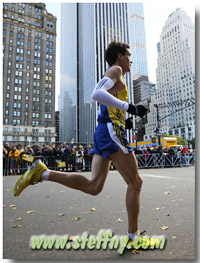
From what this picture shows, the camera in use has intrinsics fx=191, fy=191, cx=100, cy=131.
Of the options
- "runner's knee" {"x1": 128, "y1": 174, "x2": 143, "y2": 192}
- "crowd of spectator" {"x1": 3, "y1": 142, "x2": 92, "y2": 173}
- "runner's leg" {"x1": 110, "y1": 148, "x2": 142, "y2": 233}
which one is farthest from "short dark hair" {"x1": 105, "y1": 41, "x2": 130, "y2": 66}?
"crowd of spectator" {"x1": 3, "y1": 142, "x2": 92, "y2": 173}

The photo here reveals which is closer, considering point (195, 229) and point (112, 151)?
point (112, 151)

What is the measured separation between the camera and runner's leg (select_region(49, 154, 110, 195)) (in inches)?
54.4

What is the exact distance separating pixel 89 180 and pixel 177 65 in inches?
95.3

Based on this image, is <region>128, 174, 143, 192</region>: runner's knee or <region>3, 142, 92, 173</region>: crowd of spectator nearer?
<region>128, 174, 143, 192</region>: runner's knee

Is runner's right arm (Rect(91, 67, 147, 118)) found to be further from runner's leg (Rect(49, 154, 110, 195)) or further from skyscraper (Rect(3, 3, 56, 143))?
skyscraper (Rect(3, 3, 56, 143))

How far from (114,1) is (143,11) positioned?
0.34m

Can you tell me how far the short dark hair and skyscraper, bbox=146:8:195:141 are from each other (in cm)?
75

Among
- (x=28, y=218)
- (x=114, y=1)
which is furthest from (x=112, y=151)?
(x=114, y=1)

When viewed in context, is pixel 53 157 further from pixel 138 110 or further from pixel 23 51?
pixel 138 110

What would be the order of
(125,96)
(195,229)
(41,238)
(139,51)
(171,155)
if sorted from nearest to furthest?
1. (125,96)
2. (41,238)
3. (195,229)
4. (139,51)
5. (171,155)

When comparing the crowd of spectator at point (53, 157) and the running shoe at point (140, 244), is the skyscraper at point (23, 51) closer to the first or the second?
the crowd of spectator at point (53, 157)

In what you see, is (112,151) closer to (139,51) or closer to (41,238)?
(41,238)

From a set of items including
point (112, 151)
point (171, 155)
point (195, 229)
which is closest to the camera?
point (112, 151)

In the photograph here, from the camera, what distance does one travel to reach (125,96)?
147 cm
